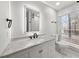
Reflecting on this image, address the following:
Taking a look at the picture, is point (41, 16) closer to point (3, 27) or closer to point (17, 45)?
point (17, 45)

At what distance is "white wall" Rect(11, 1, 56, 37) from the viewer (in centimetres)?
145

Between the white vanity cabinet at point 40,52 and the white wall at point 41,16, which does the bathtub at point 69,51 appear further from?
the white wall at point 41,16

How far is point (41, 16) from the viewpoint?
196cm

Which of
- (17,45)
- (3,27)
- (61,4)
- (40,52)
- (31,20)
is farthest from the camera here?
(61,4)

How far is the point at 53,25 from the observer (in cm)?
204

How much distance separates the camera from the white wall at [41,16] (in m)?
1.45

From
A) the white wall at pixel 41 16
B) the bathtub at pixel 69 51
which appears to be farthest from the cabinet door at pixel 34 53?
the white wall at pixel 41 16

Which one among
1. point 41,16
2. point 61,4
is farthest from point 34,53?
point 61,4

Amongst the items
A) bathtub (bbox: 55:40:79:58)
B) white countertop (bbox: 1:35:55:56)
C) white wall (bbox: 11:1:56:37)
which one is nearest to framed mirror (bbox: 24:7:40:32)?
white wall (bbox: 11:1:56:37)

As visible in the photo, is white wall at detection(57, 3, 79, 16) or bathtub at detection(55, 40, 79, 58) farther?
white wall at detection(57, 3, 79, 16)

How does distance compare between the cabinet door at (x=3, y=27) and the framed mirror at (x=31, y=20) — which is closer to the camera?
the cabinet door at (x=3, y=27)

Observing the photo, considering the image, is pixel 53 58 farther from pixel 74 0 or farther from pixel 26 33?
pixel 74 0

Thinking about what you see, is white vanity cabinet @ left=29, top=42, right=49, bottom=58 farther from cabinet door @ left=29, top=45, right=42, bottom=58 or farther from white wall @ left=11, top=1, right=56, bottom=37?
white wall @ left=11, top=1, right=56, bottom=37

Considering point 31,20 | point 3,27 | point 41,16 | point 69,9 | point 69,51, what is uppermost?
point 69,9
